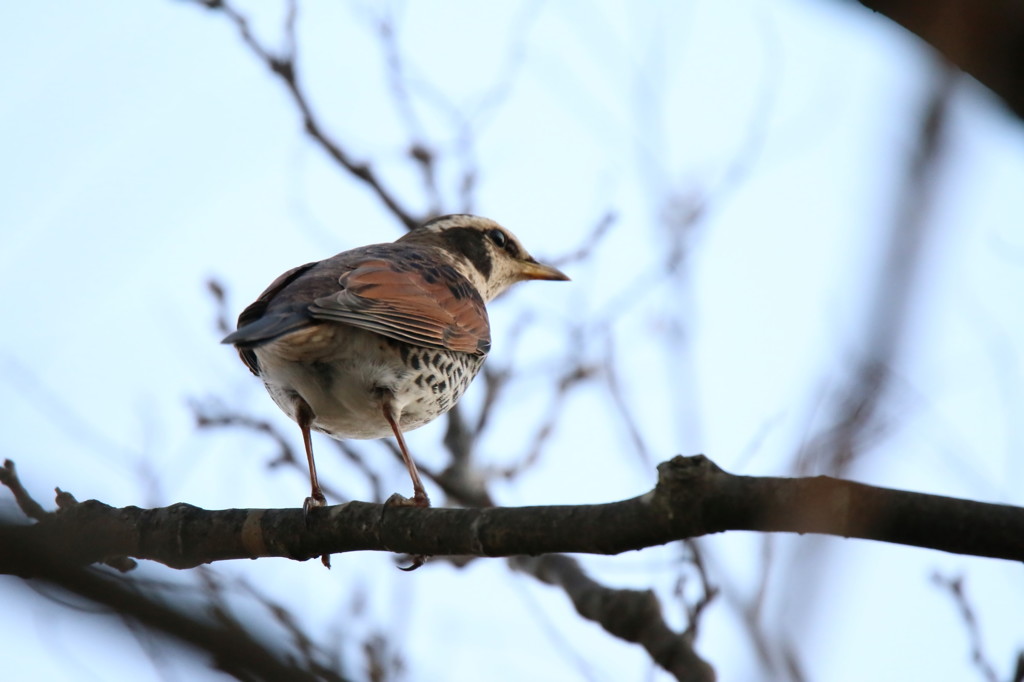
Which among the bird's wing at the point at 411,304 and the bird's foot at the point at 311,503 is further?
the bird's wing at the point at 411,304

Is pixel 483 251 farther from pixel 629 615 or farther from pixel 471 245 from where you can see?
pixel 629 615

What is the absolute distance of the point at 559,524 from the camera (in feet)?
11.0

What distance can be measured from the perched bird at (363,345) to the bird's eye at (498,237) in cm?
140

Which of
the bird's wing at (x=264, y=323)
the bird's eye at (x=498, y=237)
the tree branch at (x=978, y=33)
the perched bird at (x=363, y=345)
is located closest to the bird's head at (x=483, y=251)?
the bird's eye at (x=498, y=237)

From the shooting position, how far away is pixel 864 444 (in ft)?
7.18

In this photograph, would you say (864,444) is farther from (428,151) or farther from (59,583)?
(428,151)

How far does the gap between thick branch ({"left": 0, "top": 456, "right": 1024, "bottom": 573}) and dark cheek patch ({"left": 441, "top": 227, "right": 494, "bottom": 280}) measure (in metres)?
3.81

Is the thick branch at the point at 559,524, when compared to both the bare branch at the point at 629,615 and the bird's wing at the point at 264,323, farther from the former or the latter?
the bare branch at the point at 629,615

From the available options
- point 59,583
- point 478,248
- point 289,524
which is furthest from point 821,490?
point 478,248

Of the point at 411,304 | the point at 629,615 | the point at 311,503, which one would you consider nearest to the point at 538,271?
the point at 411,304

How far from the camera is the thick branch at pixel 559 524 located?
2.57 m

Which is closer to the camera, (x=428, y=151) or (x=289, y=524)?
(x=289, y=524)

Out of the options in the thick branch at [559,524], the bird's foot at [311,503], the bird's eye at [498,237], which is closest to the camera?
the thick branch at [559,524]

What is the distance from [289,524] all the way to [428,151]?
4449 millimetres
